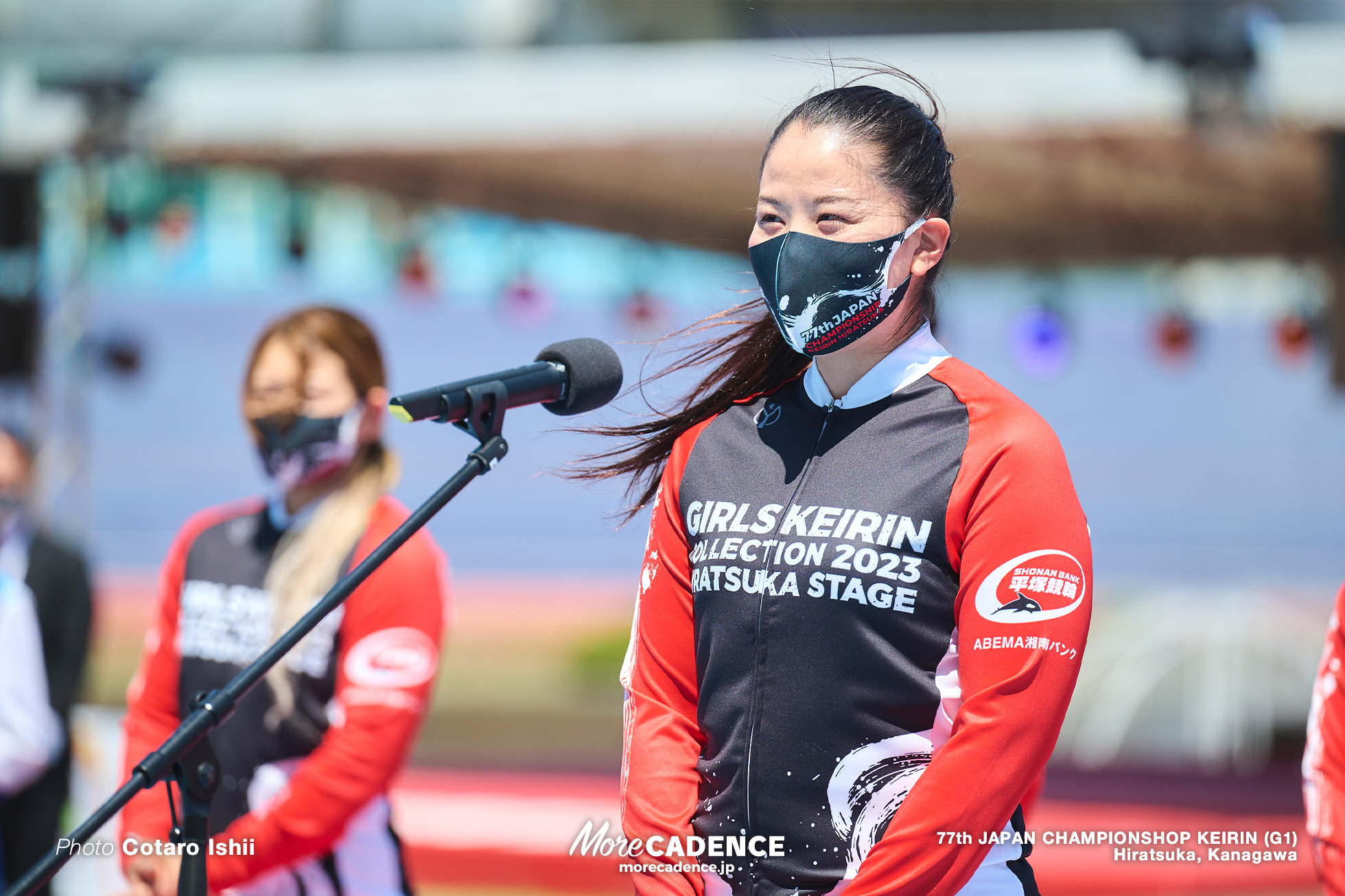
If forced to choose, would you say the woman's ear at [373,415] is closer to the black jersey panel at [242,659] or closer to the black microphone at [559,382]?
the black jersey panel at [242,659]

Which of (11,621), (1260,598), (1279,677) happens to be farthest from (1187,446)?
(11,621)

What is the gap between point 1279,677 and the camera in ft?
28.6

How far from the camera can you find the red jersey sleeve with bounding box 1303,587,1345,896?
2.04 metres

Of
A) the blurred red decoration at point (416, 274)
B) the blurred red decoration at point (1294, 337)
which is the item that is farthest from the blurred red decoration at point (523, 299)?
the blurred red decoration at point (1294, 337)

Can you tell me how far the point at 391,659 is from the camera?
2.51m

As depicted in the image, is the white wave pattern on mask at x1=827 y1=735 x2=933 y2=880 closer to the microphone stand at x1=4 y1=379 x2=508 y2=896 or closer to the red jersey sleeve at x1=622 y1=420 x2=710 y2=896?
the red jersey sleeve at x1=622 y1=420 x2=710 y2=896

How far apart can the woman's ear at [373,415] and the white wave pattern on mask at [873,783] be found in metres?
1.39

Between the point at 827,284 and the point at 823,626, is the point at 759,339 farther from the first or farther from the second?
the point at 823,626

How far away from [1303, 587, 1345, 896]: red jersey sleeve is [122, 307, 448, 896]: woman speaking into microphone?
59.4 inches

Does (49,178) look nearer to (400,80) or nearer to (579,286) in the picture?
(400,80)

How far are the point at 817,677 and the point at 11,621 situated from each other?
273cm

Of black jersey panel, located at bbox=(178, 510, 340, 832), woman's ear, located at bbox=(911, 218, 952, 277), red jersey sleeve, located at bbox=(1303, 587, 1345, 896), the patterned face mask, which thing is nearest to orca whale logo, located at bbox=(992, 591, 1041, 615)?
woman's ear, located at bbox=(911, 218, 952, 277)

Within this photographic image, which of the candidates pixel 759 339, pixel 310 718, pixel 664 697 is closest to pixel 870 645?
pixel 664 697

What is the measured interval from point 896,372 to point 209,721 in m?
0.98
